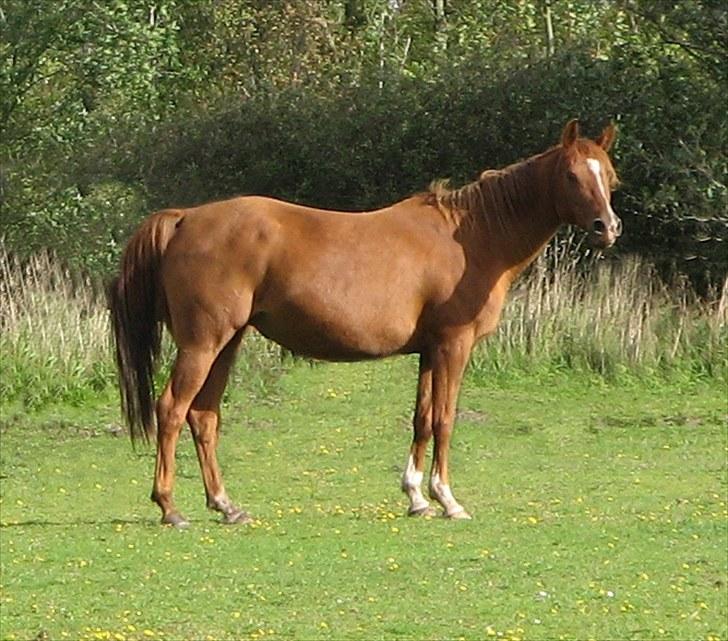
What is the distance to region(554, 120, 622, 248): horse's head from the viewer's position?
34.3 ft

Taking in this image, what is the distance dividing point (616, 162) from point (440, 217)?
31.6ft

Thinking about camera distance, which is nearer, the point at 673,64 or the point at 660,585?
the point at 660,585

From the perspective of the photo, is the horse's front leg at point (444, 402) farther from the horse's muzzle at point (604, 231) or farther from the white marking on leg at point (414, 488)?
the horse's muzzle at point (604, 231)

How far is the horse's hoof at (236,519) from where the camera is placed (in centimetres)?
1040

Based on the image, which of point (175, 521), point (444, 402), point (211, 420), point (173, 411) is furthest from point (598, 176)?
point (175, 521)

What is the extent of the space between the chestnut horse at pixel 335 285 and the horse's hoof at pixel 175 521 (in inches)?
0.5

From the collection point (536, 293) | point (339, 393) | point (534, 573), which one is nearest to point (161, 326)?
point (534, 573)

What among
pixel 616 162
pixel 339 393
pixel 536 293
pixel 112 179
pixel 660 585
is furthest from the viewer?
pixel 112 179

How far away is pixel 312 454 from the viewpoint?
13938 millimetres

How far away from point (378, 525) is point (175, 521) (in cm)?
117

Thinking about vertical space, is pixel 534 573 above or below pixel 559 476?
above

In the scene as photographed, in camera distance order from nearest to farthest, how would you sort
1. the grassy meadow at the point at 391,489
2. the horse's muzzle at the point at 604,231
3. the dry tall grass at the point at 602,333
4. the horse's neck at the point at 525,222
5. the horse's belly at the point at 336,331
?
the grassy meadow at the point at 391,489
the horse's muzzle at the point at 604,231
the horse's belly at the point at 336,331
the horse's neck at the point at 525,222
the dry tall grass at the point at 602,333

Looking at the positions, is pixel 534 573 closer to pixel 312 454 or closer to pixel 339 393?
pixel 312 454

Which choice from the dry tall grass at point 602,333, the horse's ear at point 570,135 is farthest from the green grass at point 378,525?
the horse's ear at point 570,135
